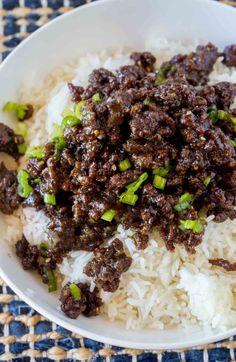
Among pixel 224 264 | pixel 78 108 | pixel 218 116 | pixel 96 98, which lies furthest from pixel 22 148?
pixel 224 264

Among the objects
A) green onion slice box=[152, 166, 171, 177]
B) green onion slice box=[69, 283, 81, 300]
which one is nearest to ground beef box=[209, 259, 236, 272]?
green onion slice box=[152, 166, 171, 177]

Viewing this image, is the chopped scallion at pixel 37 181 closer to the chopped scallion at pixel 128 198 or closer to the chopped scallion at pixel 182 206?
the chopped scallion at pixel 128 198

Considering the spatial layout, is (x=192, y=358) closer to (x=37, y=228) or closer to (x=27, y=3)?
(x=37, y=228)

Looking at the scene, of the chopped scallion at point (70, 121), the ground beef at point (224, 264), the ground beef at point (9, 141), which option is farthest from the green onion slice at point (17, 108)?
the ground beef at point (224, 264)

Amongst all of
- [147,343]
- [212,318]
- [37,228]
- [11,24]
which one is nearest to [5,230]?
[37,228]

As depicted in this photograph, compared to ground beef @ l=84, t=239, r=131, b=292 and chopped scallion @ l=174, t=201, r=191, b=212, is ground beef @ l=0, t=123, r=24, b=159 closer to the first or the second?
ground beef @ l=84, t=239, r=131, b=292
